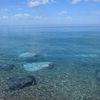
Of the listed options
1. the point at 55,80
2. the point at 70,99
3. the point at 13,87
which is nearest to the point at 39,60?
the point at 55,80

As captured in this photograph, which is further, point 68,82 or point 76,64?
point 76,64

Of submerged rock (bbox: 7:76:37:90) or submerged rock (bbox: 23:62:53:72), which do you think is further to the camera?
submerged rock (bbox: 23:62:53:72)

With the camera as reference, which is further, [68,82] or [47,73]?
[47,73]

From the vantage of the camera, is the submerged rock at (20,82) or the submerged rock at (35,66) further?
the submerged rock at (35,66)

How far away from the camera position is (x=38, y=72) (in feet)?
89.9

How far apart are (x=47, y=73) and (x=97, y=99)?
9.04m

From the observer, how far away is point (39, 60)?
3453cm

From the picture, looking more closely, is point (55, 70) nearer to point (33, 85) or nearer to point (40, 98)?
point (33, 85)

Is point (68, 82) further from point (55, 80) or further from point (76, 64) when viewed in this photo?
point (76, 64)

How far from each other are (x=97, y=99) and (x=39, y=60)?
54.3ft

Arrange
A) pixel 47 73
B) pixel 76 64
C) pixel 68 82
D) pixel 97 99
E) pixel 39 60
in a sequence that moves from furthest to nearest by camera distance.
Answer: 1. pixel 39 60
2. pixel 76 64
3. pixel 47 73
4. pixel 68 82
5. pixel 97 99

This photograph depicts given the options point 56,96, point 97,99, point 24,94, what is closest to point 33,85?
point 24,94

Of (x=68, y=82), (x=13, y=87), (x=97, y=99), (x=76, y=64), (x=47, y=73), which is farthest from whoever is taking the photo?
(x=76, y=64)

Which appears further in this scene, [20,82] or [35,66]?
[35,66]
